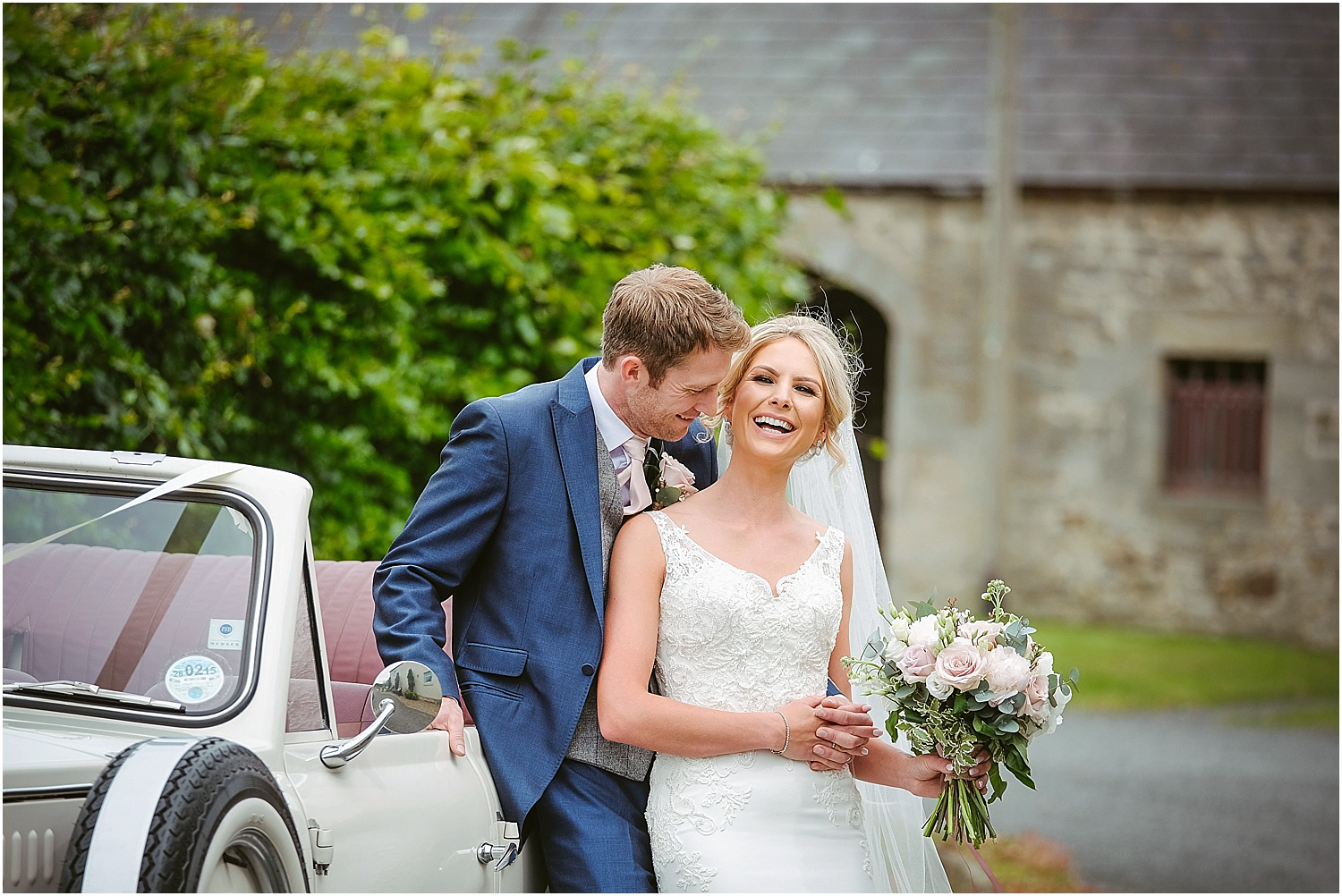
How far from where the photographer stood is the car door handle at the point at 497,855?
2969 millimetres

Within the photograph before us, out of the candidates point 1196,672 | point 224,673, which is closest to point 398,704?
point 224,673

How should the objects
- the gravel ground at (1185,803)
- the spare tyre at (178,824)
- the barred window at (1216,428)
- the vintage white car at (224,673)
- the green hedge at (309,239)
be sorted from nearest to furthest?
the spare tyre at (178,824)
the vintage white car at (224,673)
the green hedge at (309,239)
the gravel ground at (1185,803)
the barred window at (1216,428)

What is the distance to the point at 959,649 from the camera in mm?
3141

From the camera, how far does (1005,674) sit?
122 inches

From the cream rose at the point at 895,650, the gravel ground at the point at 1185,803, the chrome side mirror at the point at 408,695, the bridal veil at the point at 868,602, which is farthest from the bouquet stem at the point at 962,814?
the gravel ground at the point at 1185,803

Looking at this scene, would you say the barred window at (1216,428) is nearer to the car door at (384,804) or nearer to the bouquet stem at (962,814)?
the bouquet stem at (962,814)

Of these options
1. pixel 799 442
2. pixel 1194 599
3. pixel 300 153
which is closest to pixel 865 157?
pixel 1194 599

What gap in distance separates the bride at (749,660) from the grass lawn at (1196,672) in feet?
28.3

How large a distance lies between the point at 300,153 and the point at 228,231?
45 cm

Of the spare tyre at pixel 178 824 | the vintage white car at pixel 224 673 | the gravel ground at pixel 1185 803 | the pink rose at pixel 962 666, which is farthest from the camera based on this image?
the gravel ground at pixel 1185 803

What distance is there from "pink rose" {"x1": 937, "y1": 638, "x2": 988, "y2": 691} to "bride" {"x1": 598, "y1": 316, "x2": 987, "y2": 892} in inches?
10.8

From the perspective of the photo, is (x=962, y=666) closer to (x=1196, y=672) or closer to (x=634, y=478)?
(x=634, y=478)

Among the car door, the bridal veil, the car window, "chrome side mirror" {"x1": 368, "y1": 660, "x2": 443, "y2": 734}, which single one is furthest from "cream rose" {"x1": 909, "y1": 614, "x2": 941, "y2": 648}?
the car window

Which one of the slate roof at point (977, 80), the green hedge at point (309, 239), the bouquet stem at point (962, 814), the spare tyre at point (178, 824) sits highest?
the slate roof at point (977, 80)
